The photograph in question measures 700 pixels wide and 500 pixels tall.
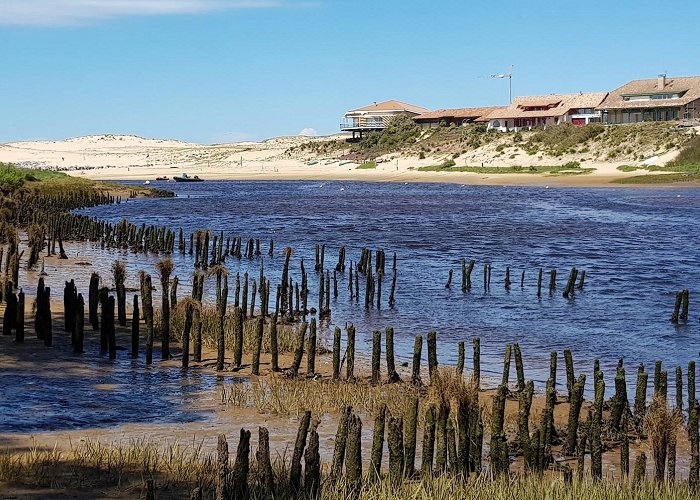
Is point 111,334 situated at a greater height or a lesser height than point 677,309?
greater

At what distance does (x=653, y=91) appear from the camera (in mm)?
135625

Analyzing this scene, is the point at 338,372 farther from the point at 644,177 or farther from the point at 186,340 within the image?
the point at 644,177

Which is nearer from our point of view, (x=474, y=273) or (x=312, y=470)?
(x=312, y=470)

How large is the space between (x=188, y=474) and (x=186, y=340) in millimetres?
7462

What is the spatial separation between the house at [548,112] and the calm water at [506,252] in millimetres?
50105

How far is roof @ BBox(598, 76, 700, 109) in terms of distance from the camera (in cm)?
13100

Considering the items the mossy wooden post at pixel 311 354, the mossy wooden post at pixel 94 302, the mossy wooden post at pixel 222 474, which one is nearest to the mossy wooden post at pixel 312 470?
the mossy wooden post at pixel 222 474

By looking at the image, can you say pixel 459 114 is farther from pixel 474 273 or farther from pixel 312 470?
pixel 312 470

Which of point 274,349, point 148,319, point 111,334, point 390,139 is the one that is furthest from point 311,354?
point 390,139

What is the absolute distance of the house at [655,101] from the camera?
130m

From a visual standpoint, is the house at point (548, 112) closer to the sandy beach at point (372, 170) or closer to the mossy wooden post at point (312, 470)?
the sandy beach at point (372, 170)

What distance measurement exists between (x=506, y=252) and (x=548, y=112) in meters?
108

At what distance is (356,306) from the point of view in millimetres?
29375

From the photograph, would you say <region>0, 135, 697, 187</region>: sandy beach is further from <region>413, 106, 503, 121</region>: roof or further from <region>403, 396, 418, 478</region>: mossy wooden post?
<region>403, 396, 418, 478</region>: mossy wooden post
